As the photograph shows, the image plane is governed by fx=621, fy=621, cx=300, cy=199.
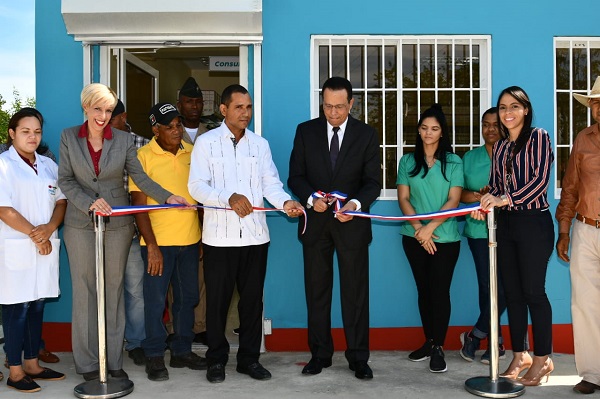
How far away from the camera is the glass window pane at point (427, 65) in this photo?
5641mm

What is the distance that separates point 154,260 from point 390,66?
107 inches

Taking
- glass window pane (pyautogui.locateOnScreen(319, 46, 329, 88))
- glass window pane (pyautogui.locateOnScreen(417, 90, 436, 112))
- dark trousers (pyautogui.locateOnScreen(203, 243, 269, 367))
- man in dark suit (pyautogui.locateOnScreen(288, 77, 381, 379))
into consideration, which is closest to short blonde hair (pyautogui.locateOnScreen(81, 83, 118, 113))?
dark trousers (pyautogui.locateOnScreen(203, 243, 269, 367))

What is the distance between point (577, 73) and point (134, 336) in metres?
4.58

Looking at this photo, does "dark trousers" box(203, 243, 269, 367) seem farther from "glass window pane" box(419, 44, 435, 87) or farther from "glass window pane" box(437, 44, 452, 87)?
"glass window pane" box(437, 44, 452, 87)

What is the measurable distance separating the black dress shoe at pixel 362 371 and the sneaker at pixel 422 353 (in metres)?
0.64

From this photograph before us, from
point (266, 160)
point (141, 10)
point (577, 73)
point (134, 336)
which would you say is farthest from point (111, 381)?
point (577, 73)

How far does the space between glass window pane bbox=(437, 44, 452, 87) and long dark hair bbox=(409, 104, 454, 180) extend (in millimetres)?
704

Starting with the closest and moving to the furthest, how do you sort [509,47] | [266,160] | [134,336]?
[266,160], [134,336], [509,47]

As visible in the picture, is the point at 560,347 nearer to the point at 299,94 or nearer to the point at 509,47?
the point at 509,47

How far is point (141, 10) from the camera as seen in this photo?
5.15 metres

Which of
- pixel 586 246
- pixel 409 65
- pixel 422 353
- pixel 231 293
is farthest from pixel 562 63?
pixel 231 293

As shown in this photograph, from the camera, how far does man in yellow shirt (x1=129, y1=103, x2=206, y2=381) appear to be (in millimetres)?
4770

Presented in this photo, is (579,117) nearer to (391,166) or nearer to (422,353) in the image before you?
(391,166)

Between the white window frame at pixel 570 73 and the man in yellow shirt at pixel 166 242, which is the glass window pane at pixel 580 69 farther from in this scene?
the man in yellow shirt at pixel 166 242
